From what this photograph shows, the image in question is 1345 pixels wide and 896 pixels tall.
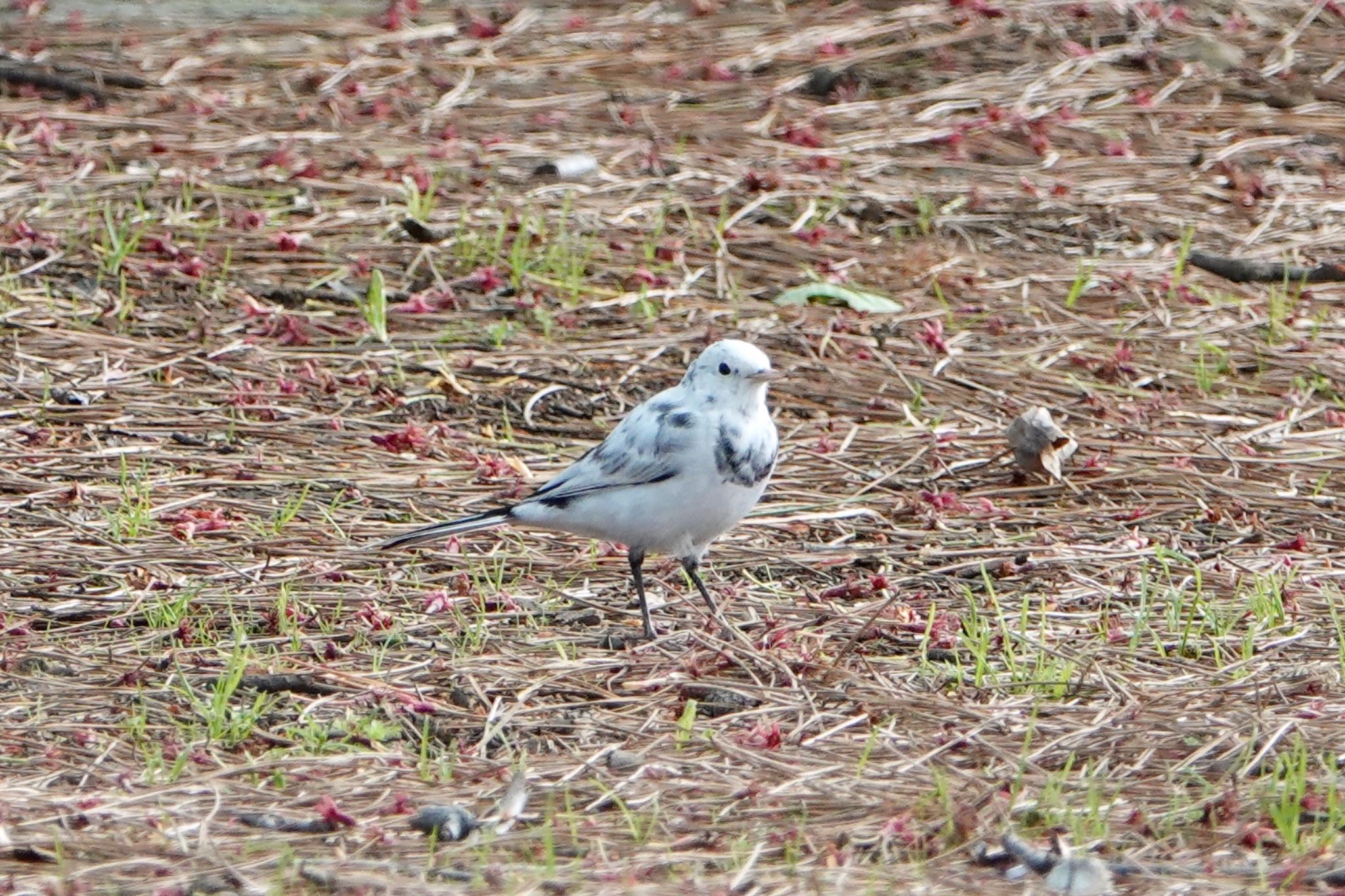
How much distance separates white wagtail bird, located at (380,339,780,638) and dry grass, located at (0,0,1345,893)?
0.18 m

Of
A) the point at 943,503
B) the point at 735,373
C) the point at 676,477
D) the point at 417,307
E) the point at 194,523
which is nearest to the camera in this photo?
the point at 676,477

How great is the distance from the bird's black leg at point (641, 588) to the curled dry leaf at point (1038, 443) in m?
1.28

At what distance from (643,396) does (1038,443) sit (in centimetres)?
128

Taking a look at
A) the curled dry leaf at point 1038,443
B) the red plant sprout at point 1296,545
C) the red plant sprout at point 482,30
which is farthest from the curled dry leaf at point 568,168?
the red plant sprout at point 1296,545

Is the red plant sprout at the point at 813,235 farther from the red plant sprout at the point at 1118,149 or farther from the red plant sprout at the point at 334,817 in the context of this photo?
the red plant sprout at the point at 334,817

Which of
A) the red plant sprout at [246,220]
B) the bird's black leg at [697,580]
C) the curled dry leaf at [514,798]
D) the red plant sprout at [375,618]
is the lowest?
the bird's black leg at [697,580]

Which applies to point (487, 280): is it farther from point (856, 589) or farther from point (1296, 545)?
point (1296, 545)

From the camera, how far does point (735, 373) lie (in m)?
4.41

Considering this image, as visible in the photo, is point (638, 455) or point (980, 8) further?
point (980, 8)

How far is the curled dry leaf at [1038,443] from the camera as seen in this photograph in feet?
16.9

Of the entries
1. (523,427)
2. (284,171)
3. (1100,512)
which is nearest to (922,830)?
(1100,512)

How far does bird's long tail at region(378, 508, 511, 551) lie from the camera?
441 cm

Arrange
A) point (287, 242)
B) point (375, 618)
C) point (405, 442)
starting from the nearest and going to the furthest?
point (375, 618), point (405, 442), point (287, 242)

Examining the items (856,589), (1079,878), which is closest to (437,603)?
(856,589)
